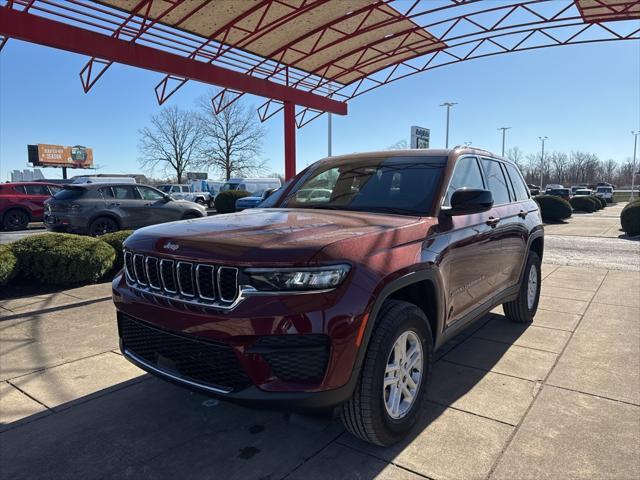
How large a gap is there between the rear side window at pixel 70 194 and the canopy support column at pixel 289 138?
7.67m

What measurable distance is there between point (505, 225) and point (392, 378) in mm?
2373

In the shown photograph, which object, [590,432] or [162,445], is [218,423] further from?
[590,432]

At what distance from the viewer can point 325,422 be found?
302cm

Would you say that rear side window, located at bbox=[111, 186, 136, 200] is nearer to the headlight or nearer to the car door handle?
the car door handle

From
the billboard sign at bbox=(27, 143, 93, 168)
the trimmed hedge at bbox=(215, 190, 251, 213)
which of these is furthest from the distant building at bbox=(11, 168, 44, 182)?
the trimmed hedge at bbox=(215, 190, 251, 213)

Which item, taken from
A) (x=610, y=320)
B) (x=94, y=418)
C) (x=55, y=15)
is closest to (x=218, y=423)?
(x=94, y=418)

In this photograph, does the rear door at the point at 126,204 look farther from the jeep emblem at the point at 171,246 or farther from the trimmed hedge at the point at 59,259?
the jeep emblem at the point at 171,246

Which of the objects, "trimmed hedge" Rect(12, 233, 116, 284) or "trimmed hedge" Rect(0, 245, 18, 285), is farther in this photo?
"trimmed hedge" Rect(12, 233, 116, 284)

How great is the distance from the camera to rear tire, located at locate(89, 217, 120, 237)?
37.7 feet

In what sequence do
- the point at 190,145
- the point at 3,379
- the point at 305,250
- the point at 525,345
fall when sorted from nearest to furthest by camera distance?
1. the point at 305,250
2. the point at 3,379
3. the point at 525,345
4. the point at 190,145

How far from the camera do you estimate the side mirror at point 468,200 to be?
10.4 ft

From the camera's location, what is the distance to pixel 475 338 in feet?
15.4

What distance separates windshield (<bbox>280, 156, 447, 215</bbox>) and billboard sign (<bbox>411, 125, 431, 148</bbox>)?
14.4 meters

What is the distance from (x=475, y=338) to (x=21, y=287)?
19.6 feet
